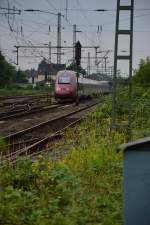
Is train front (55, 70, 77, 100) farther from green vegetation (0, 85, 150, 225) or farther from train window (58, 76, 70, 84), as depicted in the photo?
green vegetation (0, 85, 150, 225)

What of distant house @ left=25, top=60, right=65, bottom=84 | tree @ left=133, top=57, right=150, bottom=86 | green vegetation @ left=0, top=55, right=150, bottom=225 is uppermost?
tree @ left=133, top=57, right=150, bottom=86

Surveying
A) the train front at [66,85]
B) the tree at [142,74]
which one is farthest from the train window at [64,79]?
the tree at [142,74]

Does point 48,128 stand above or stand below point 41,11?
below

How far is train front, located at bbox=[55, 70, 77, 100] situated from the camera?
1936 inches

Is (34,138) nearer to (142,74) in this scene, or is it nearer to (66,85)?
(142,74)

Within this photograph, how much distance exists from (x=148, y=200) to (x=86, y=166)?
423cm

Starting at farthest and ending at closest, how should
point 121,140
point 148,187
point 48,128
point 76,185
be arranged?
point 48,128, point 121,140, point 76,185, point 148,187

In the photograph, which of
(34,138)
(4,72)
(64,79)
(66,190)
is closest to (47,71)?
(4,72)

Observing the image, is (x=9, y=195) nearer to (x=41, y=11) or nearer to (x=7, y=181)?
(x=7, y=181)

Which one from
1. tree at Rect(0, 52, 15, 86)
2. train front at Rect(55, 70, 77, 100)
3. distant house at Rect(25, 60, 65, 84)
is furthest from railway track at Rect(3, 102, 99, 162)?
tree at Rect(0, 52, 15, 86)

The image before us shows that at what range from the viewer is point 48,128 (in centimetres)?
2262

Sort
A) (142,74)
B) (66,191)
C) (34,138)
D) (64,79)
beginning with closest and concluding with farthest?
(66,191) < (34,138) < (142,74) < (64,79)

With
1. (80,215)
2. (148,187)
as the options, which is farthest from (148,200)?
(80,215)

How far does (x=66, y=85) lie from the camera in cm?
4934
